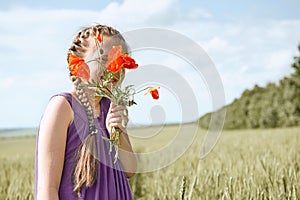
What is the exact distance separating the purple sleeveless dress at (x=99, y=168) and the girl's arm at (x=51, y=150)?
45 mm

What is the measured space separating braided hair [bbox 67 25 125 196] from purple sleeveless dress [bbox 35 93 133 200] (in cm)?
2

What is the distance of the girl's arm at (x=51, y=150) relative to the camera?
1.66m

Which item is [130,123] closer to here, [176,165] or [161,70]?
[161,70]

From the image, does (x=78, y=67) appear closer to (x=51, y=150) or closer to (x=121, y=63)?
(x=121, y=63)

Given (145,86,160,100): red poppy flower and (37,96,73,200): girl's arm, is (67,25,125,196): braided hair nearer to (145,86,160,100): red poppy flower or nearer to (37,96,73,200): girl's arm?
(37,96,73,200): girl's arm

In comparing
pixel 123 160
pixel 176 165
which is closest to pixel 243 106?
pixel 176 165

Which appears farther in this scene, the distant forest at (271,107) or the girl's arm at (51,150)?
the distant forest at (271,107)

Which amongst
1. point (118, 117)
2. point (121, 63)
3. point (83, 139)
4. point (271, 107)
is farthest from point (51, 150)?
point (271, 107)

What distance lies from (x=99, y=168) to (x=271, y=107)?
112 ft

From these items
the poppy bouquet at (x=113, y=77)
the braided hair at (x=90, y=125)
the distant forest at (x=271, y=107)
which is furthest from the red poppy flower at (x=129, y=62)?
the distant forest at (x=271, y=107)

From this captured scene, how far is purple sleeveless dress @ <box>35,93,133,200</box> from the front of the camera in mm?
1735

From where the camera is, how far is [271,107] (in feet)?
114

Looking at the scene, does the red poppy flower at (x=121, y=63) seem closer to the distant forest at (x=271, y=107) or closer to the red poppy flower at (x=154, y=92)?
the red poppy flower at (x=154, y=92)

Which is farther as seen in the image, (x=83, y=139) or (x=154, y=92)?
(x=83, y=139)
